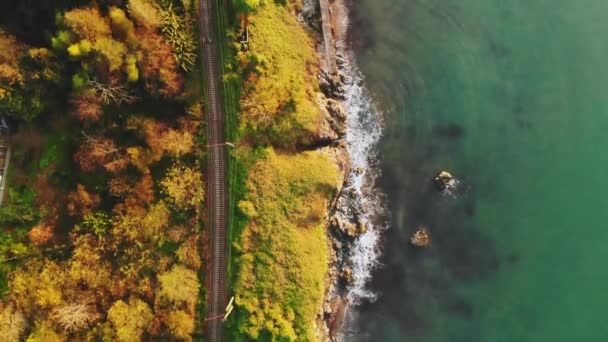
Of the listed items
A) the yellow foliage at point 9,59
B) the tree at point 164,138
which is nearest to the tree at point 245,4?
the tree at point 164,138

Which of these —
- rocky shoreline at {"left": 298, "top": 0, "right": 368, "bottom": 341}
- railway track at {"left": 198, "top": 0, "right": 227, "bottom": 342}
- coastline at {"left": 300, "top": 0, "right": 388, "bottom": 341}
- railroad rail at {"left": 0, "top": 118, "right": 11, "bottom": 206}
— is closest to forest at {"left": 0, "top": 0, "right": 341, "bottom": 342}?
railroad rail at {"left": 0, "top": 118, "right": 11, "bottom": 206}

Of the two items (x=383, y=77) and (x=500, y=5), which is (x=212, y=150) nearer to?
(x=383, y=77)

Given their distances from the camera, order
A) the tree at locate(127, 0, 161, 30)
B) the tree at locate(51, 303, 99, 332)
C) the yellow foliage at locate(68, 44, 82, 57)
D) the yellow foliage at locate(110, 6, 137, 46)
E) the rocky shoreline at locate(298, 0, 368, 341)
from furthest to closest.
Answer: the rocky shoreline at locate(298, 0, 368, 341) → the tree at locate(51, 303, 99, 332) → the tree at locate(127, 0, 161, 30) → the yellow foliage at locate(110, 6, 137, 46) → the yellow foliage at locate(68, 44, 82, 57)

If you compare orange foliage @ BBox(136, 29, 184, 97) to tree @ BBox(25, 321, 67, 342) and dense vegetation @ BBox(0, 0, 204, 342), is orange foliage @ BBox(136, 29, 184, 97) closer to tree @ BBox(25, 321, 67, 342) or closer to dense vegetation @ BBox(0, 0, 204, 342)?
dense vegetation @ BBox(0, 0, 204, 342)

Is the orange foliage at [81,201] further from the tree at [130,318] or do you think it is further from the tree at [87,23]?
the tree at [87,23]

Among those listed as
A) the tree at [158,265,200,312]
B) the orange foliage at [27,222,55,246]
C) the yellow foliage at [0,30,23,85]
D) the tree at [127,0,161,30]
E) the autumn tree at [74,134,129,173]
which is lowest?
the tree at [158,265,200,312]

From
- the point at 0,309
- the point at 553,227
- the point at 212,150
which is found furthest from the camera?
the point at 553,227

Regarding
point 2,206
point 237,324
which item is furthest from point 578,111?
point 2,206
